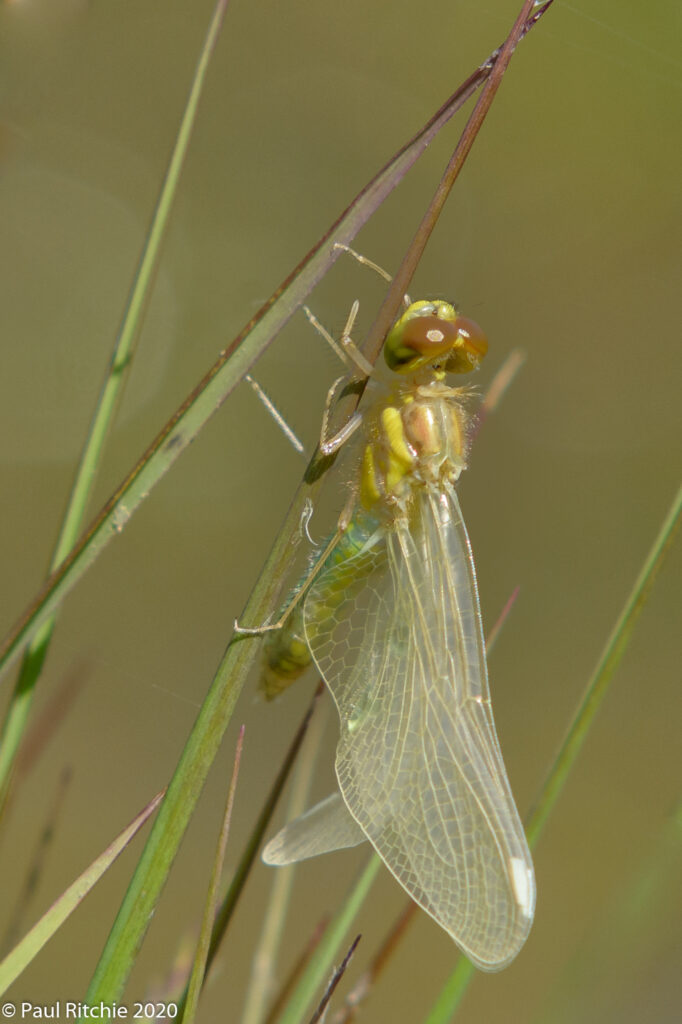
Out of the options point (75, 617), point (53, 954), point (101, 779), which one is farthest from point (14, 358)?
point (53, 954)

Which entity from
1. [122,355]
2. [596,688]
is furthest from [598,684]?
[122,355]

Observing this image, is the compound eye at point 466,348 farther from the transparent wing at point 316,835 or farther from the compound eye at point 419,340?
the transparent wing at point 316,835

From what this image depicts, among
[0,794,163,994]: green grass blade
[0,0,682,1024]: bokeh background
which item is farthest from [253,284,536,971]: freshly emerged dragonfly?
[0,0,682,1024]: bokeh background

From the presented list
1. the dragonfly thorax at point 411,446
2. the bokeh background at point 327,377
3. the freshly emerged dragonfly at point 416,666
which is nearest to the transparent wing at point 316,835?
the freshly emerged dragonfly at point 416,666

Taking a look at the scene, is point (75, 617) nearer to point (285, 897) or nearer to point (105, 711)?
point (105, 711)

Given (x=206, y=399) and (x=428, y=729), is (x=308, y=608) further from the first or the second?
(x=206, y=399)

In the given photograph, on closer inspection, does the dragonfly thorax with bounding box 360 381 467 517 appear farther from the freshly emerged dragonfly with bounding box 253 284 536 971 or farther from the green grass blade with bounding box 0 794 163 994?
the green grass blade with bounding box 0 794 163 994
